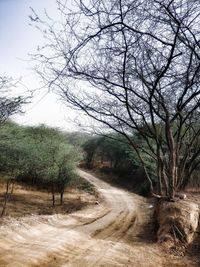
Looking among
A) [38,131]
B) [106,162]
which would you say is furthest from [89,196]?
[106,162]

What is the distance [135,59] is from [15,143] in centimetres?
1518

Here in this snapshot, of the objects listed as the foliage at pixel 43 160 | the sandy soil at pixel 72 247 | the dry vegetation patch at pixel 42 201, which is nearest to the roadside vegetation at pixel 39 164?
the foliage at pixel 43 160

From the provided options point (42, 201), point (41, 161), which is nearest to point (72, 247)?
point (42, 201)

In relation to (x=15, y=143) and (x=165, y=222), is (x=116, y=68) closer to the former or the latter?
(x=165, y=222)

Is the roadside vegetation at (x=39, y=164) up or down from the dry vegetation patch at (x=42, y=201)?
up

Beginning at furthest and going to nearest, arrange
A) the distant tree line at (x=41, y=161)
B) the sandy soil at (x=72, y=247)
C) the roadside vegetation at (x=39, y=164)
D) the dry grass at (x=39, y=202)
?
1. the distant tree line at (x=41, y=161)
2. the roadside vegetation at (x=39, y=164)
3. the dry grass at (x=39, y=202)
4. the sandy soil at (x=72, y=247)

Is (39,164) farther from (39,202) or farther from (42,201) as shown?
(39,202)

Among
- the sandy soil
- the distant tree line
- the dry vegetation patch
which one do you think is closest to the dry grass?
the dry vegetation patch

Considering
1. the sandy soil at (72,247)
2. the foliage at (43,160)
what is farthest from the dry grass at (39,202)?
the sandy soil at (72,247)

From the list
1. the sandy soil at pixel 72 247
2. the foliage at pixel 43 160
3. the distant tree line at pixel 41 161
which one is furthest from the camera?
the foliage at pixel 43 160

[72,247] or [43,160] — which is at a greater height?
[43,160]

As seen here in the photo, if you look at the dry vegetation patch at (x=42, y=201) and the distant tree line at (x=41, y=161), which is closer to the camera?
the dry vegetation patch at (x=42, y=201)

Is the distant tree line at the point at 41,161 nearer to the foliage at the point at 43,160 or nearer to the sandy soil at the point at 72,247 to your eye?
the foliage at the point at 43,160

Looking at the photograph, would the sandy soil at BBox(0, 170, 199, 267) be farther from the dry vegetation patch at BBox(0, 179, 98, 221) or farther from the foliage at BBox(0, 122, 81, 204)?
the foliage at BBox(0, 122, 81, 204)
